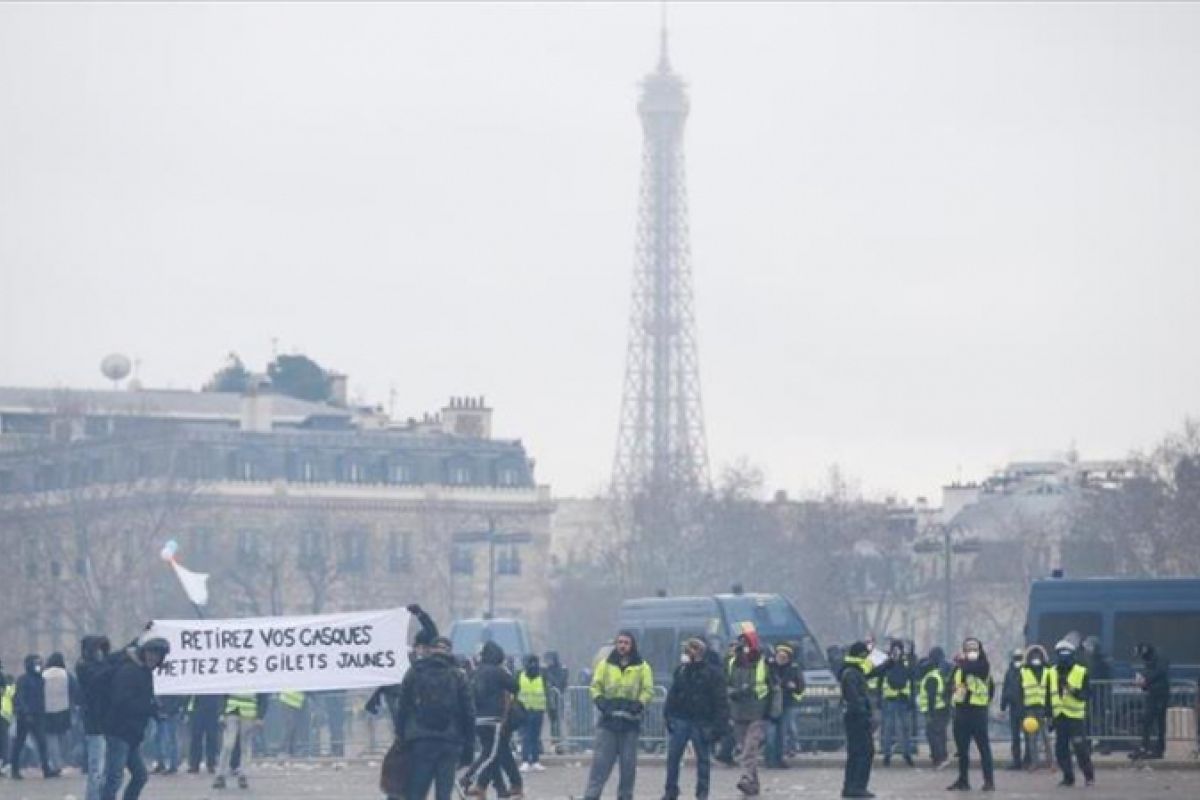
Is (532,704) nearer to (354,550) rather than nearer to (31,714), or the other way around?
(31,714)

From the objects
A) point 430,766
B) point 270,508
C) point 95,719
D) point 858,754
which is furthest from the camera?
point 270,508

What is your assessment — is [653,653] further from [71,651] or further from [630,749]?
[71,651]

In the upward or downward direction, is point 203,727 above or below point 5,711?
below

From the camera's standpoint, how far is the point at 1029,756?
179 ft

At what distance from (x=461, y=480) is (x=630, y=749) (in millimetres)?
121616

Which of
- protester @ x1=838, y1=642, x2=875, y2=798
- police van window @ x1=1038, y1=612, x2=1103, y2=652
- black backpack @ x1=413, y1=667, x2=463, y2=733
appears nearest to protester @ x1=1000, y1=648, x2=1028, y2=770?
protester @ x1=838, y1=642, x2=875, y2=798

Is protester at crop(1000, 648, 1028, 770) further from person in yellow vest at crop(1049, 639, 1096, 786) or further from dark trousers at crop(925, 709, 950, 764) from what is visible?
person in yellow vest at crop(1049, 639, 1096, 786)

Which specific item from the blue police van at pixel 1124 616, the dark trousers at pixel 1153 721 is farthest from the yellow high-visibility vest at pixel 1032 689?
the blue police van at pixel 1124 616

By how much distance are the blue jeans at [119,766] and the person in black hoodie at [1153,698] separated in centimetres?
1476

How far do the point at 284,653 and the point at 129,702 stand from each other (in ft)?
31.5

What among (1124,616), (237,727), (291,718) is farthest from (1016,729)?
(291,718)

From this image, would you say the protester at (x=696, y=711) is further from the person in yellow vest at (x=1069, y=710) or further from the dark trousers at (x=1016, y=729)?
the dark trousers at (x=1016, y=729)

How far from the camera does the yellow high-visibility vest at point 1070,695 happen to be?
49.9 meters

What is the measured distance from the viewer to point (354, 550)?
162000mm
